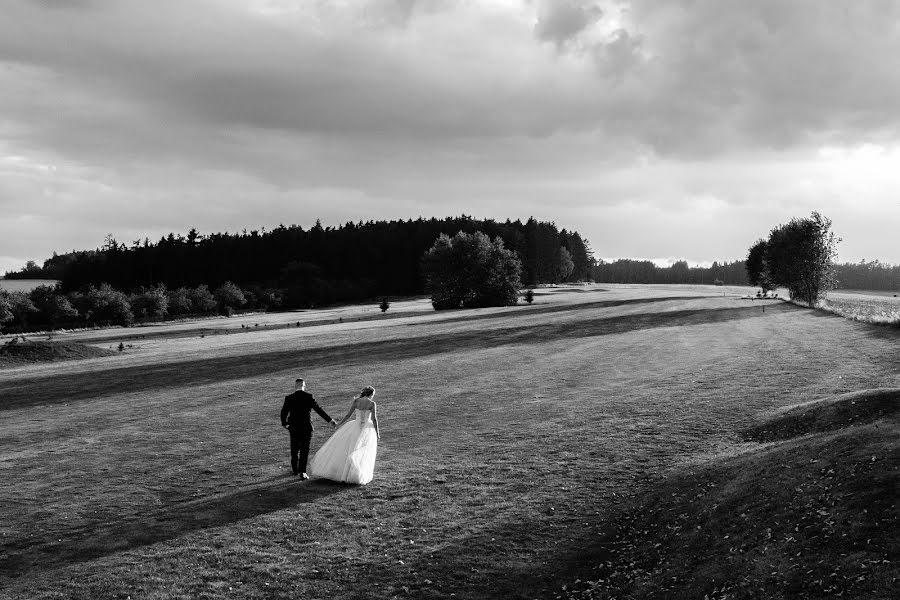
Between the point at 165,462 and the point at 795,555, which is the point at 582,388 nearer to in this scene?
the point at 165,462

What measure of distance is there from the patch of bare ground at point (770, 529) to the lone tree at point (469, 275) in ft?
346

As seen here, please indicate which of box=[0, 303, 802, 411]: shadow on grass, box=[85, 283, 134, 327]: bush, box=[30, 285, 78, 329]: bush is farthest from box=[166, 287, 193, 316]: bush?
box=[0, 303, 802, 411]: shadow on grass

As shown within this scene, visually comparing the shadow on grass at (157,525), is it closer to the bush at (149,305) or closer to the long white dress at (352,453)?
the long white dress at (352,453)

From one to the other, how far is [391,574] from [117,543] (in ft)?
21.9

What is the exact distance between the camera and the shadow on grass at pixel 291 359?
3939 centimetres

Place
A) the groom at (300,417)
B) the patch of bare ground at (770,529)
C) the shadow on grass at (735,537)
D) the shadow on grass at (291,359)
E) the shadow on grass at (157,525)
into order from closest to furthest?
the patch of bare ground at (770,529)
the shadow on grass at (735,537)
the shadow on grass at (157,525)
the groom at (300,417)
the shadow on grass at (291,359)

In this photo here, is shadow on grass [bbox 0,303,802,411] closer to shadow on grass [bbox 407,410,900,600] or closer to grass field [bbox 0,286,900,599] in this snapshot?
grass field [bbox 0,286,900,599]

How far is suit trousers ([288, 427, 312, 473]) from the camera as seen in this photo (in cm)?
2002

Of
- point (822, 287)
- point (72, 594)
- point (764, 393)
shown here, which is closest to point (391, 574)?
point (72, 594)

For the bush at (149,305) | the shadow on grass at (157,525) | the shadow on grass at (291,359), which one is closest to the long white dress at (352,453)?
the shadow on grass at (157,525)

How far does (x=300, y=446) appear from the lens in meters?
20.3

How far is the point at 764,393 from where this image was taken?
29672 millimetres

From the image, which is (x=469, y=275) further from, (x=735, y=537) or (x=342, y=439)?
(x=735, y=537)

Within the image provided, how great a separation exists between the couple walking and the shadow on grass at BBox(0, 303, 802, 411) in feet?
73.5
